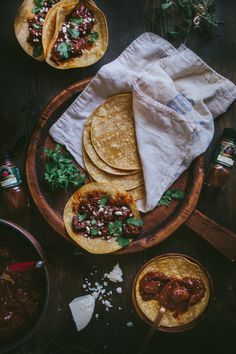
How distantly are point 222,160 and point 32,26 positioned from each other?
148cm

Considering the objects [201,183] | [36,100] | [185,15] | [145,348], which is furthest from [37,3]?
[145,348]

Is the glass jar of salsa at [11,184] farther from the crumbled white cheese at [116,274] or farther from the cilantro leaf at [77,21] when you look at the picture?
the cilantro leaf at [77,21]

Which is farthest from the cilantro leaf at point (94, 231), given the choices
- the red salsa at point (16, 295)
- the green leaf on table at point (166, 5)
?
the green leaf on table at point (166, 5)

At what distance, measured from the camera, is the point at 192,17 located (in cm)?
318

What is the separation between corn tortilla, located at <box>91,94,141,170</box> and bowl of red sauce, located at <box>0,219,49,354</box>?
2.42 ft

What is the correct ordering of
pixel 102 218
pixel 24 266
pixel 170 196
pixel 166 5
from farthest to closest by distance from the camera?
1. pixel 166 5
2. pixel 170 196
3. pixel 102 218
4. pixel 24 266

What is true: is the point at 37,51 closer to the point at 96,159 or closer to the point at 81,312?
the point at 96,159

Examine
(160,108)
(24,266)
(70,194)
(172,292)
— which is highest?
(160,108)

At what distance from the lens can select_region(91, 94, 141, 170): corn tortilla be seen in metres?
3.00

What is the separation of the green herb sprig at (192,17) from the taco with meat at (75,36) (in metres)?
0.49

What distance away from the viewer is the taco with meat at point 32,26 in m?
2.95

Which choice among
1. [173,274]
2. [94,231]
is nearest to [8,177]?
[94,231]

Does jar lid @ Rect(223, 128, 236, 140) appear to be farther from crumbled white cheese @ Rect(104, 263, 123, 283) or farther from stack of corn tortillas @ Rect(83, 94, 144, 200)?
crumbled white cheese @ Rect(104, 263, 123, 283)

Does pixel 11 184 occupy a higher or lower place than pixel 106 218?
higher
